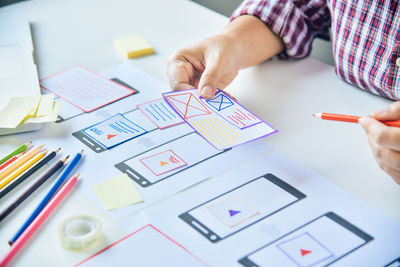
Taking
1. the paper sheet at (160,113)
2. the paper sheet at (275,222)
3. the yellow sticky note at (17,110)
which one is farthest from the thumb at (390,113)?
the yellow sticky note at (17,110)

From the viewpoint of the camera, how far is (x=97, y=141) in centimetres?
79

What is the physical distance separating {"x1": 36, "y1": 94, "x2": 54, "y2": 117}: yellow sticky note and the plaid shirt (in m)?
0.45

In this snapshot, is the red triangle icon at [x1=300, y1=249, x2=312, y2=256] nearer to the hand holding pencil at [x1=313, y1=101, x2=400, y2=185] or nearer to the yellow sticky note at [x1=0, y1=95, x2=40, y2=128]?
the hand holding pencil at [x1=313, y1=101, x2=400, y2=185]

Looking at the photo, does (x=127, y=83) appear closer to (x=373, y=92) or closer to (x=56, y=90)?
(x=56, y=90)

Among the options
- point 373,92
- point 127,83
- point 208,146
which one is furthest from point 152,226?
point 373,92

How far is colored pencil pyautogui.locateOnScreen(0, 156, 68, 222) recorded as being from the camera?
2.06 ft

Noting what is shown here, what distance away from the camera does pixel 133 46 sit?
1.07 meters

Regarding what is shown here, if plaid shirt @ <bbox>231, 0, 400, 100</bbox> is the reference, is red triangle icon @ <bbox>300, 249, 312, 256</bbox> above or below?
below

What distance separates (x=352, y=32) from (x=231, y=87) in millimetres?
250

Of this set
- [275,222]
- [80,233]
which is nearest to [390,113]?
[275,222]

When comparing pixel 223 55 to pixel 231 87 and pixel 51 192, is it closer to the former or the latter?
pixel 231 87

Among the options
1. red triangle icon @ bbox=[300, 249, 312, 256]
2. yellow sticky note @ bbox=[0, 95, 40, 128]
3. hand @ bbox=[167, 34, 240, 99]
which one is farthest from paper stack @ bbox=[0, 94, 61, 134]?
red triangle icon @ bbox=[300, 249, 312, 256]

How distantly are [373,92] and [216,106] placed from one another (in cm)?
31

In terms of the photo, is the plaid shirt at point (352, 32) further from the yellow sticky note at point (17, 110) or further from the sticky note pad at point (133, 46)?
the yellow sticky note at point (17, 110)
